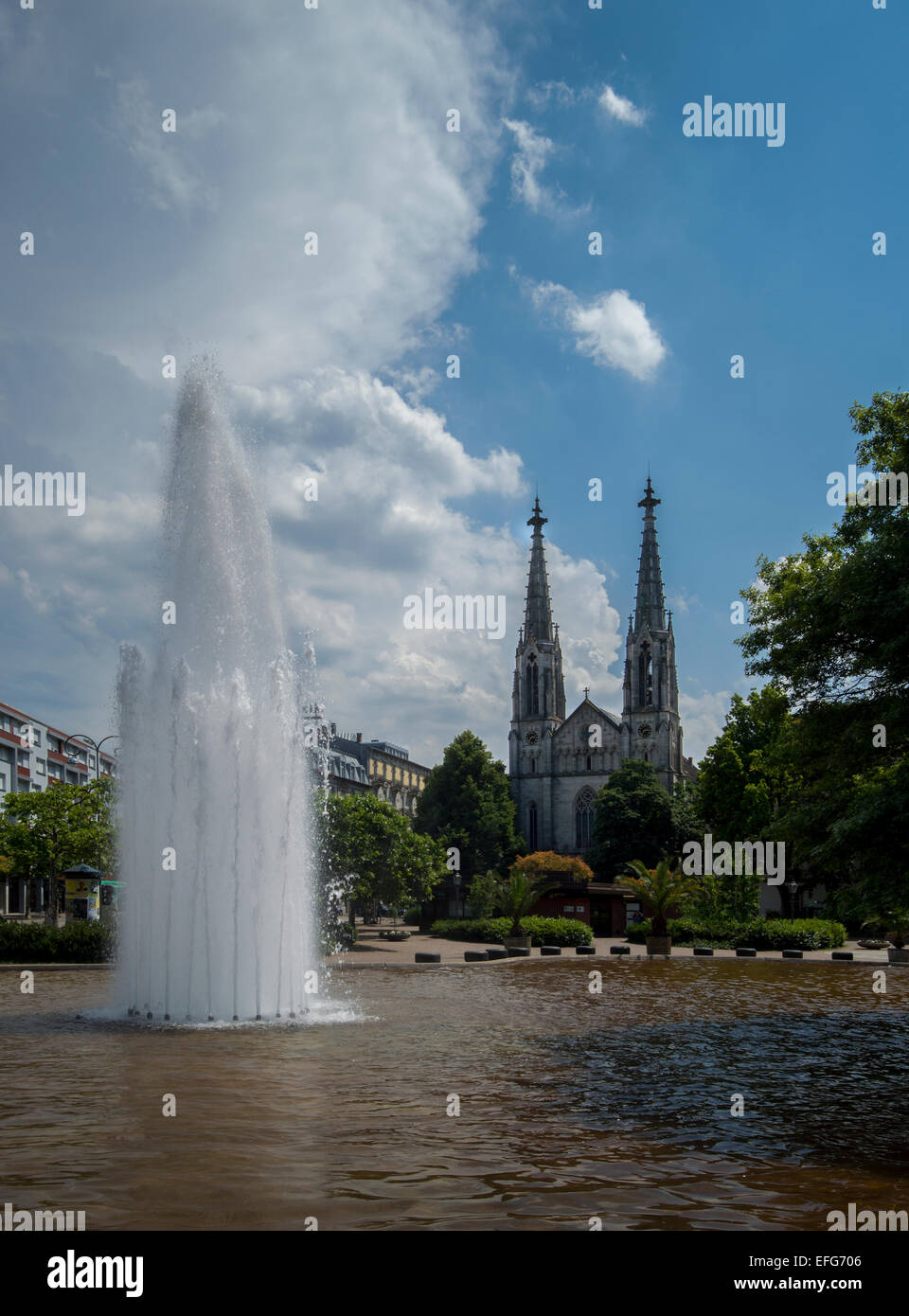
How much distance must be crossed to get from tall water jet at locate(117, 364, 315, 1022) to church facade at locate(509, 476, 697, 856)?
90919 mm

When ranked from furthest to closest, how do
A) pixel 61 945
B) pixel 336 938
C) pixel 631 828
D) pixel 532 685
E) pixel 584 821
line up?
pixel 532 685 → pixel 584 821 → pixel 631 828 → pixel 336 938 → pixel 61 945

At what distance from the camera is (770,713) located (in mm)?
20344

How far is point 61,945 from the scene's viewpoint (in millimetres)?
29625

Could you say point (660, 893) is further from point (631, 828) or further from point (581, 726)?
point (581, 726)

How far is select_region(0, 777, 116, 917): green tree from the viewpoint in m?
44.8

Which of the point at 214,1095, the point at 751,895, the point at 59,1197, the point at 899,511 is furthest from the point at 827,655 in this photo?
the point at 751,895

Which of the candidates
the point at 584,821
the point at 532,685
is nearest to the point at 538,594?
the point at 532,685

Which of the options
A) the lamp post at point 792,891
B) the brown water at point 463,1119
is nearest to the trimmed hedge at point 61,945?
the brown water at point 463,1119

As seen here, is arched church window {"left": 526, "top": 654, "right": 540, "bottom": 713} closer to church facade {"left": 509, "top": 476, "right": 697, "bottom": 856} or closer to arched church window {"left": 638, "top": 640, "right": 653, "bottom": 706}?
church facade {"left": 509, "top": 476, "right": 697, "bottom": 856}

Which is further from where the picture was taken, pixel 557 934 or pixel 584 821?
pixel 584 821

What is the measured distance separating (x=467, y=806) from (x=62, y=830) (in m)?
46.9

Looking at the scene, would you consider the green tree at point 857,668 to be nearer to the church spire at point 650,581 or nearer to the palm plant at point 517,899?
the palm plant at point 517,899

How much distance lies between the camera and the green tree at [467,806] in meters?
88.8

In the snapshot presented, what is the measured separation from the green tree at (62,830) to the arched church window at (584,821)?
70.9m
